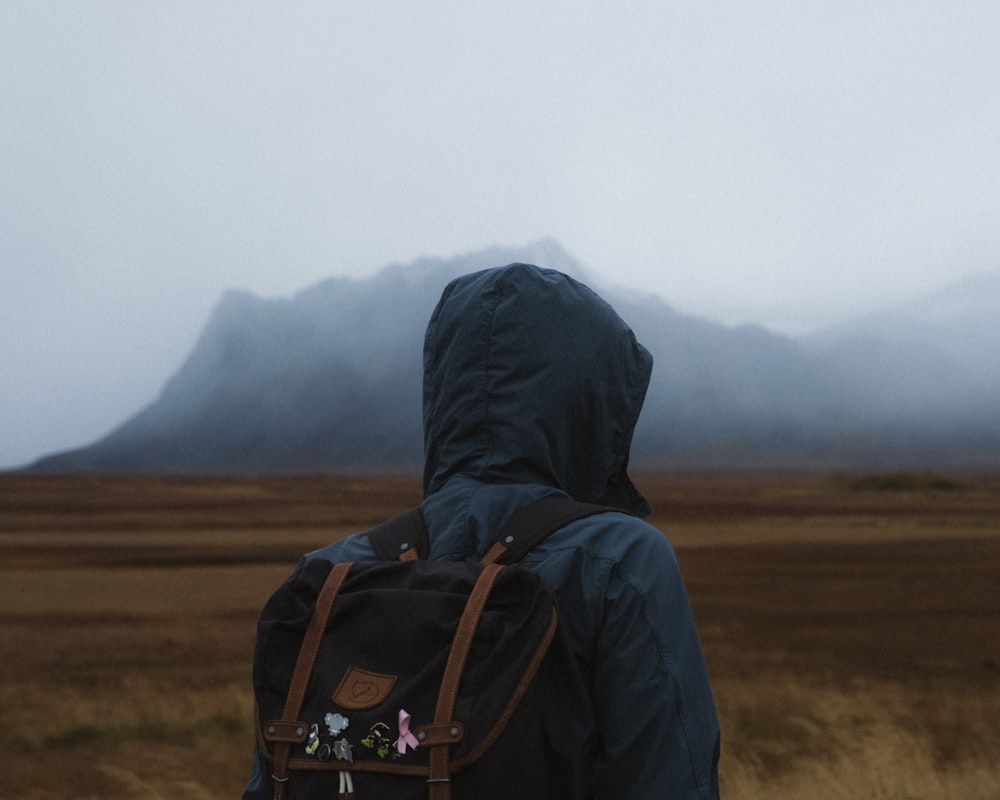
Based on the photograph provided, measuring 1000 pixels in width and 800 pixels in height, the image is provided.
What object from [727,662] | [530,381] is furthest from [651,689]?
[727,662]

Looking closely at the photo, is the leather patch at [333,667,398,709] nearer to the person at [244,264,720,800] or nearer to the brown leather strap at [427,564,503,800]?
the brown leather strap at [427,564,503,800]

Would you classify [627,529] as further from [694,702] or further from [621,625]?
[694,702]

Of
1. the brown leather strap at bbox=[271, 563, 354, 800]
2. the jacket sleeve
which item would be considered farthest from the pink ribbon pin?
the jacket sleeve

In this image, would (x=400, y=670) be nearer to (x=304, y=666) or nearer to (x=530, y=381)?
(x=304, y=666)

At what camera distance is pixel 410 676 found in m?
1.74

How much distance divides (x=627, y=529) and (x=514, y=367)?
1.22ft

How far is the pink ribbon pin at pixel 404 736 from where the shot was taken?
5.51 ft

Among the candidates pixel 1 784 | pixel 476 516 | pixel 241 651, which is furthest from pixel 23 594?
pixel 476 516

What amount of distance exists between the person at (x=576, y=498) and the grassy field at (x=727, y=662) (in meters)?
6.17

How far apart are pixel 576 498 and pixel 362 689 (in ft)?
1.99

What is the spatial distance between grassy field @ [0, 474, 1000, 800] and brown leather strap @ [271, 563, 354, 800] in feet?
20.8

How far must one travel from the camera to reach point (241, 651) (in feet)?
51.1

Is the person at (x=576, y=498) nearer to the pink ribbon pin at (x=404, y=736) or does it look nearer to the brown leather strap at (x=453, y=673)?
the brown leather strap at (x=453, y=673)

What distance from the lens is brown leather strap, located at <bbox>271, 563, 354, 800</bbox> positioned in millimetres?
1779
